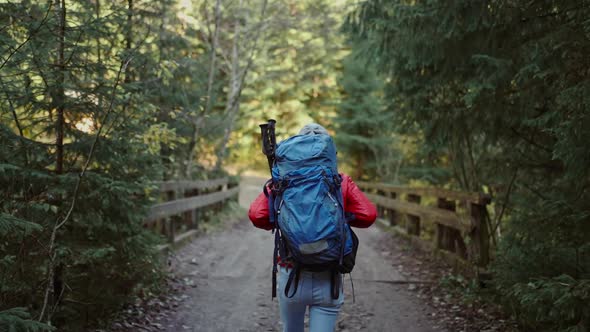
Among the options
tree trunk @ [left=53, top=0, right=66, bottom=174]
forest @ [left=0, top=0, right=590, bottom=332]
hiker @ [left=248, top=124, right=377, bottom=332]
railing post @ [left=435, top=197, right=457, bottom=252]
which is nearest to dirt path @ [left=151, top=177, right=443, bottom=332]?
forest @ [left=0, top=0, right=590, bottom=332]

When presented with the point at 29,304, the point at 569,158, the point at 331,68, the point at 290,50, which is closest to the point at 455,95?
the point at 569,158

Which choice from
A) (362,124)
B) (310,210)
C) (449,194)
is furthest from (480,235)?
(362,124)

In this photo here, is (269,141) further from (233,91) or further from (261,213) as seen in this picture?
(233,91)

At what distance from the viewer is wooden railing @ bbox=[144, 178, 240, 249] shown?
27.3 feet

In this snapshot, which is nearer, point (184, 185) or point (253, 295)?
point (253, 295)

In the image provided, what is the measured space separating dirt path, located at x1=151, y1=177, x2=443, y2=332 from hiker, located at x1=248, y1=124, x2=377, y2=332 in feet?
8.27

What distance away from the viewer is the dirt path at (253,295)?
573 centimetres

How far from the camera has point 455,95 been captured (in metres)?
7.40

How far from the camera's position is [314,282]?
3150mm

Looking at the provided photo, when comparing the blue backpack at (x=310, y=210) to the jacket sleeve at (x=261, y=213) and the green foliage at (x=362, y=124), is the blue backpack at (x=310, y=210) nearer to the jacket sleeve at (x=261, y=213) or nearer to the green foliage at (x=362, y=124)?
the jacket sleeve at (x=261, y=213)

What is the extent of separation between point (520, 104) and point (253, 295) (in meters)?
3.97

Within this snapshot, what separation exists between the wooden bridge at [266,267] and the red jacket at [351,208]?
104 inches

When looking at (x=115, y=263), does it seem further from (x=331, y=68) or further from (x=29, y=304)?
(x=331, y=68)

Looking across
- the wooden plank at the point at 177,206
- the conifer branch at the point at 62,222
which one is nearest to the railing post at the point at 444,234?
the wooden plank at the point at 177,206
